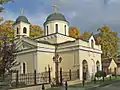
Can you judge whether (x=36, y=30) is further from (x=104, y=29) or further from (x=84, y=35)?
(x=104, y=29)

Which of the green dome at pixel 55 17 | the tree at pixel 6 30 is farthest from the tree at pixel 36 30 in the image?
the green dome at pixel 55 17

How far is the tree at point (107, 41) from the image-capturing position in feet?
161

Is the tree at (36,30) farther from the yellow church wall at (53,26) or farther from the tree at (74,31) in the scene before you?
the yellow church wall at (53,26)

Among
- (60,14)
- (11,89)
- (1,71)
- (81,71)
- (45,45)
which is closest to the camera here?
(1,71)

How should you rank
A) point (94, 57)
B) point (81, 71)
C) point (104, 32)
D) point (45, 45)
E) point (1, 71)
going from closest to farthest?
point (1, 71), point (81, 71), point (45, 45), point (94, 57), point (104, 32)

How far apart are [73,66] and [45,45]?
5209 millimetres

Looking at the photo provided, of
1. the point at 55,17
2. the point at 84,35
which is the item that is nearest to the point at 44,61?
the point at 55,17

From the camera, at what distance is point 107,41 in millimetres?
50156

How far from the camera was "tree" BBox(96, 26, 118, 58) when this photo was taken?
49006 mm

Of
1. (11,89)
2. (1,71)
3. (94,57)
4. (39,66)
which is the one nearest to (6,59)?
(1,71)

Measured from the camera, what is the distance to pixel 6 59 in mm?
9945

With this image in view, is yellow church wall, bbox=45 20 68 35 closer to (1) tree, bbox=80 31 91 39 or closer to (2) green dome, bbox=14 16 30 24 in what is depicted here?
(2) green dome, bbox=14 16 30 24

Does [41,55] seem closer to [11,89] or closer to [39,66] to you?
[39,66]

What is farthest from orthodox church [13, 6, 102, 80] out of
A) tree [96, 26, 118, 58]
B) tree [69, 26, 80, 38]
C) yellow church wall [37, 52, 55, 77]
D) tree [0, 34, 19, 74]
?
tree [69, 26, 80, 38]
